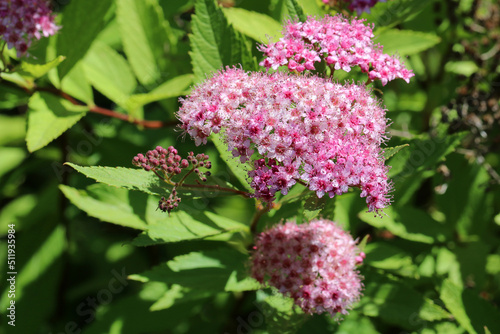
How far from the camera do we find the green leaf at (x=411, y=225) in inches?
84.7

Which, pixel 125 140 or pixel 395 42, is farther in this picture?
pixel 125 140

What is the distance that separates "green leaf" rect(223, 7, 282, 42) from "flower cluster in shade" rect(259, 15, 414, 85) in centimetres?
26

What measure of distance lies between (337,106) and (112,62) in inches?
54.6

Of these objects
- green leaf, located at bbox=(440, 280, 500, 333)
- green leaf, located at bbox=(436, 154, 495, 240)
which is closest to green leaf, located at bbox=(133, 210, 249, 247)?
green leaf, located at bbox=(440, 280, 500, 333)

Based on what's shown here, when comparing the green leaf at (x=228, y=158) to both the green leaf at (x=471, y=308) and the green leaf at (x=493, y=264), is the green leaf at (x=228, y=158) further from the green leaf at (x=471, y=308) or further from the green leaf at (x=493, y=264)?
the green leaf at (x=493, y=264)

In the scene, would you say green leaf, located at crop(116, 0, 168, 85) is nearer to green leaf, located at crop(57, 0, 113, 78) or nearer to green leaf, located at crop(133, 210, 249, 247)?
green leaf, located at crop(57, 0, 113, 78)

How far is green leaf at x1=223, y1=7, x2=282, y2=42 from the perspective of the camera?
1.92 m

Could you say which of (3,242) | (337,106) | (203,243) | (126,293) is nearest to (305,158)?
(337,106)

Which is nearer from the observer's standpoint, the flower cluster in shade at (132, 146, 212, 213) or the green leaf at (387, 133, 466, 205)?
the flower cluster in shade at (132, 146, 212, 213)

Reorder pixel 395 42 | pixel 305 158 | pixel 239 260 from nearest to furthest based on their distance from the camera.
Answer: pixel 305 158, pixel 239 260, pixel 395 42

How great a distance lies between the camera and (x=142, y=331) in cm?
231

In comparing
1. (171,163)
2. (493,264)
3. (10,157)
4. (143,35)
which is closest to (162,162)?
(171,163)

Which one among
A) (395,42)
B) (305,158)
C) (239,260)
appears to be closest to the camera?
(305,158)

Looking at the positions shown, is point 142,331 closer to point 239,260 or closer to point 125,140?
point 239,260
